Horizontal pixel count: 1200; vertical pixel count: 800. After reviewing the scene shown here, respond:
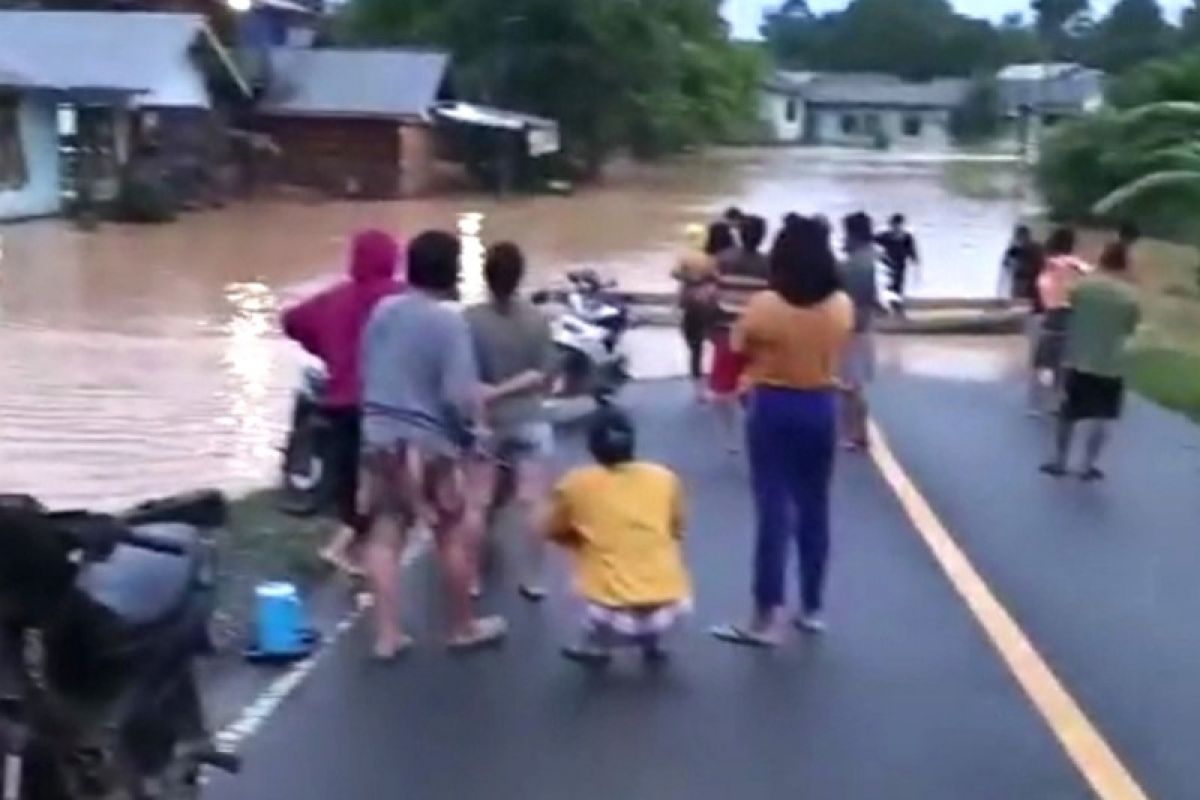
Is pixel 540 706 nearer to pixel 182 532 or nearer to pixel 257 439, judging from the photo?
pixel 182 532

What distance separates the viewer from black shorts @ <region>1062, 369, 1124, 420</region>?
52.0ft

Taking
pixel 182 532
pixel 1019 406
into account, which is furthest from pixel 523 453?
pixel 1019 406

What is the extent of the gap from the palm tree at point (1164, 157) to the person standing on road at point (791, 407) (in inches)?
957

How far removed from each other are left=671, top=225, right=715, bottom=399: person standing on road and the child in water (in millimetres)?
8387

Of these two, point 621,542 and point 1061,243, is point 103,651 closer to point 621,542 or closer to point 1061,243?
point 621,542

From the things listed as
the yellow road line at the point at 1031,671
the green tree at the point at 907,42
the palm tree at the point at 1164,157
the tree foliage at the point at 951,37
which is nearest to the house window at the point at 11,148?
the palm tree at the point at 1164,157

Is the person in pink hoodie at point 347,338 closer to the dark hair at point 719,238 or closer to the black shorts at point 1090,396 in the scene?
the black shorts at point 1090,396

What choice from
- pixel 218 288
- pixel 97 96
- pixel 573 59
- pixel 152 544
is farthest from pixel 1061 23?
pixel 152 544

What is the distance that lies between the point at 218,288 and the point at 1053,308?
18540 mm

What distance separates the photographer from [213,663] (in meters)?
9.66

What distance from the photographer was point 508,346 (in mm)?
10953

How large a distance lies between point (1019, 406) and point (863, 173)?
68.1 metres

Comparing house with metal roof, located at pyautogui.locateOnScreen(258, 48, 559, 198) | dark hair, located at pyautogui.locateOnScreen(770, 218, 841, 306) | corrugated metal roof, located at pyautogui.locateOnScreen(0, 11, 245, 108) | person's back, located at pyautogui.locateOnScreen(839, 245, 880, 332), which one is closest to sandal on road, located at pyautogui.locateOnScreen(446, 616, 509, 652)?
dark hair, located at pyautogui.locateOnScreen(770, 218, 841, 306)

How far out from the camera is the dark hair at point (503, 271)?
10742 millimetres
